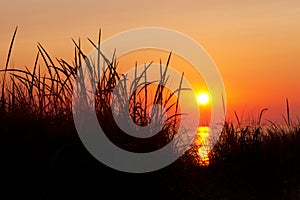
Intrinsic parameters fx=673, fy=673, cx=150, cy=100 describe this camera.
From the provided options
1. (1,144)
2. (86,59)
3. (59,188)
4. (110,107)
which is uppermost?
(86,59)

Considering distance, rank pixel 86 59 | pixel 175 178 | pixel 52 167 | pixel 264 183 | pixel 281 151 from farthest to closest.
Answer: pixel 281 151 < pixel 264 183 < pixel 86 59 < pixel 175 178 < pixel 52 167

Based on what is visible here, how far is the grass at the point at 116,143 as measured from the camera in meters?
4.91

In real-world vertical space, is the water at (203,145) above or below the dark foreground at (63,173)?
above

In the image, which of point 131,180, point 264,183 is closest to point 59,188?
point 131,180

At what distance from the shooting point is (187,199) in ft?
17.8

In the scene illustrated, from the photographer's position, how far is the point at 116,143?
5.21 meters

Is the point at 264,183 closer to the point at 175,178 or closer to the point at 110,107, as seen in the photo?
the point at 175,178

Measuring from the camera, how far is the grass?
4910 millimetres

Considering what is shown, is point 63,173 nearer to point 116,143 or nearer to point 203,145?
point 116,143

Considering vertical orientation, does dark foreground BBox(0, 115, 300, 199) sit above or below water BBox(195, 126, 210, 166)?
below

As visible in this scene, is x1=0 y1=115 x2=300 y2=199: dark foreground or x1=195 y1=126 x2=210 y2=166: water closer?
x1=0 y1=115 x2=300 y2=199: dark foreground

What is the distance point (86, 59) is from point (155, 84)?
0.65 meters

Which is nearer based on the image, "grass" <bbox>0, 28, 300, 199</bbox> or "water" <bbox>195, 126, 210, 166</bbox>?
"grass" <bbox>0, 28, 300, 199</bbox>

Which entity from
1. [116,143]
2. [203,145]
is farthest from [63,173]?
[203,145]
